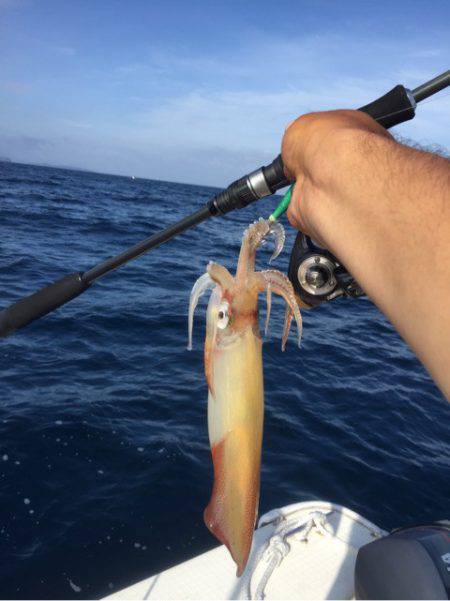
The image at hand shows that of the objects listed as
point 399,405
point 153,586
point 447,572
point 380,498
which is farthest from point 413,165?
point 399,405

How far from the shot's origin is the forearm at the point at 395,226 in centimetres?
125

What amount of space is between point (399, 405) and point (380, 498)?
2.98 m

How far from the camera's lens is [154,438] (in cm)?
711

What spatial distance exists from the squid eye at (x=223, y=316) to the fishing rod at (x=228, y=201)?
34.0 inches

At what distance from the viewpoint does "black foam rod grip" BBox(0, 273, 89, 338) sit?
11.7 ft

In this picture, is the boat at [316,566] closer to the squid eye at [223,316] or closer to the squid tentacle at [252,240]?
the squid eye at [223,316]

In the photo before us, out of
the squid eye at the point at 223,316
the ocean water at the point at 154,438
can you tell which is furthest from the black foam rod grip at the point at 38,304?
the ocean water at the point at 154,438

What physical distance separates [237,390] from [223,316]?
0.33m

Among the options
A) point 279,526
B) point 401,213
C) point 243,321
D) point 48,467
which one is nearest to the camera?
point 401,213

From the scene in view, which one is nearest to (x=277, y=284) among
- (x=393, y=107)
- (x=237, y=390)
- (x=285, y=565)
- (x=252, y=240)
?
(x=252, y=240)

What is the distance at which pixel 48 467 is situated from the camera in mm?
6309

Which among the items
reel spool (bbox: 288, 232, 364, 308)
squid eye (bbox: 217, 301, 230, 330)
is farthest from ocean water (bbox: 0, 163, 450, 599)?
squid eye (bbox: 217, 301, 230, 330)

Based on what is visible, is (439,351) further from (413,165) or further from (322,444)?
(322,444)

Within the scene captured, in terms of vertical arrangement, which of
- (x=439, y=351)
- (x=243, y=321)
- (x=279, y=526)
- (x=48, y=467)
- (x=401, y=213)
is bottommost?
(x=48, y=467)
